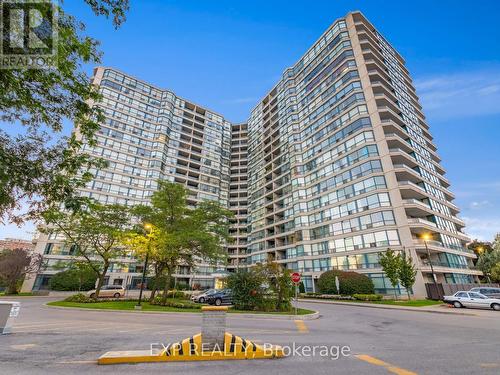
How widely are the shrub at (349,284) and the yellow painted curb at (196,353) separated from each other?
30854 millimetres

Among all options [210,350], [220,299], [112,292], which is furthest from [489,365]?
[112,292]

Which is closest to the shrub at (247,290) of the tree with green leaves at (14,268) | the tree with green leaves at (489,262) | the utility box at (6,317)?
the utility box at (6,317)

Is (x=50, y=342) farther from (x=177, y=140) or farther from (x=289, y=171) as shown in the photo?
(x=177, y=140)

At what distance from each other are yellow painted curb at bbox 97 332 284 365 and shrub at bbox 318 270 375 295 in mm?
30854

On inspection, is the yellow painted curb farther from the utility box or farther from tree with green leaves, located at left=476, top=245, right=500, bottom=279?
tree with green leaves, located at left=476, top=245, right=500, bottom=279

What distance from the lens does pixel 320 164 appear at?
49812mm

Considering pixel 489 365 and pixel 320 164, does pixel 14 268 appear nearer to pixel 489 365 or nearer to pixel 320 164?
pixel 489 365

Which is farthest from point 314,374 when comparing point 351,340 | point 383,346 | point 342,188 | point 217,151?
point 217,151

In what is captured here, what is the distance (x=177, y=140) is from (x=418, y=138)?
58387 millimetres

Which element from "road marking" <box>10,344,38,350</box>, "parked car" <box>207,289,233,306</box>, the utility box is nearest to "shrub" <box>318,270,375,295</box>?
"parked car" <box>207,289,233,306</box>

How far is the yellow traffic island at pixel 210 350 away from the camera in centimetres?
608

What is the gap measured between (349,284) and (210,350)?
31.8 meters

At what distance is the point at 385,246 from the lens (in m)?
35.2

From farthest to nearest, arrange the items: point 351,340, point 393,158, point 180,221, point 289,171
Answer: point 289,171, point 393,158, point 180,221, point 351,340
